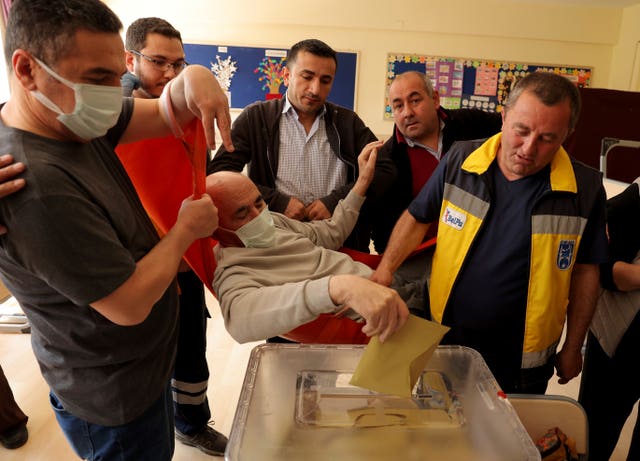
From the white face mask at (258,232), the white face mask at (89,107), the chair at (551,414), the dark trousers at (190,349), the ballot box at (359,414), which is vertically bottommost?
the dark trousers at (190,349)

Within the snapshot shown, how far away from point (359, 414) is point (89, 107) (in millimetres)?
848

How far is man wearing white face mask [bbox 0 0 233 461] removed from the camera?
2.51 feet

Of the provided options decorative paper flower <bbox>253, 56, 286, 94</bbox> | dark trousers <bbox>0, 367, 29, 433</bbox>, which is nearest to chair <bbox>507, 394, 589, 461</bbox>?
dark trousers <bbox>0, 367, 29, 433</bbox>

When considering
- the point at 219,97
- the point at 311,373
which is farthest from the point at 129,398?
the point at 219,97

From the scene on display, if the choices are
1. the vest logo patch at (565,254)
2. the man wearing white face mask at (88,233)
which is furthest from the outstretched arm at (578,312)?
the man wearing white face mask at (88,233)

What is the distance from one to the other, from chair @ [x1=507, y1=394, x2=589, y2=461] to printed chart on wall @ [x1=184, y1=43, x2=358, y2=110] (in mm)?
4493

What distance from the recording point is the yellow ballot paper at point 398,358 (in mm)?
913

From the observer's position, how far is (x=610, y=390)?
1554mm

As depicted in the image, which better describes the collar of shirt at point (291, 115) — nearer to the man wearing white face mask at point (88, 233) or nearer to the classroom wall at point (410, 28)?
the man wearing white face mask at point (88, 233)

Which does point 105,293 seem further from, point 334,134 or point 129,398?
point 334,134

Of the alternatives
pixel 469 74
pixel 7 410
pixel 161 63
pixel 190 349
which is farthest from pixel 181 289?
pixel 469 74

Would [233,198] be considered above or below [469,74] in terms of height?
below

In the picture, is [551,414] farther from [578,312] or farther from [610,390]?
[610,390]

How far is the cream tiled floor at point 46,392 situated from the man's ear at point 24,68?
69.0 inches
